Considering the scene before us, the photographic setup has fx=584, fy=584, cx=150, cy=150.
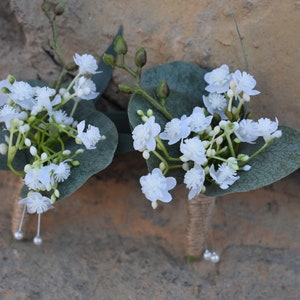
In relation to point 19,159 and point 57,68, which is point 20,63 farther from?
point 19,159

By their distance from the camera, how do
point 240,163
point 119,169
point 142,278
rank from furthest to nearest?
point 119,169, point 142,278, point 240,163

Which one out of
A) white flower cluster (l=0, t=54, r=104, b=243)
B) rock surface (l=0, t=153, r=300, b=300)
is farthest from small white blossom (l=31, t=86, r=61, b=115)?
rock surface (l=0, t=153, r=300, b=300)

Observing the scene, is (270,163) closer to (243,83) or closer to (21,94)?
(243,83)

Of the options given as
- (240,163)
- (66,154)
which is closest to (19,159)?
(66,154)

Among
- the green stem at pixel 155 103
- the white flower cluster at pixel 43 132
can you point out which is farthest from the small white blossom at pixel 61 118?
the green stem at pixel 155 103

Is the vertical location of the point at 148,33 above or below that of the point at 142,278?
above

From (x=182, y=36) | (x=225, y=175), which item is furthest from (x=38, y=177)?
(x=182, y=36)

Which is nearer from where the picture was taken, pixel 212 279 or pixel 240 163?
pixel 240 163

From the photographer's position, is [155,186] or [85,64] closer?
[155,186]
